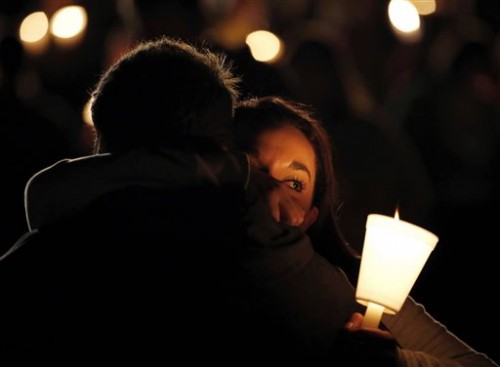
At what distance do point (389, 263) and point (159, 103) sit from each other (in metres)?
0.68

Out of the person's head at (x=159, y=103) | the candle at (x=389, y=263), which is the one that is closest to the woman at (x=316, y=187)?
the candle at (x=389, y=263)

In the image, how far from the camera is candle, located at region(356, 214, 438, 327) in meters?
1.83

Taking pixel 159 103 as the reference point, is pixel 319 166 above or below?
below

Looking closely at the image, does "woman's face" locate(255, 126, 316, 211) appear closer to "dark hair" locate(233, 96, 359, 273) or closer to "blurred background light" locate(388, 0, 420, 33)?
"dark hair" locate(233, 96, 359, 273)

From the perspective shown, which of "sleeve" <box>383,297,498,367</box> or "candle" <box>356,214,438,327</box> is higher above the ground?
"candle" <box>356,214,438,327</box>

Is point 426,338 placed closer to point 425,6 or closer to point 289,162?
point 289,162

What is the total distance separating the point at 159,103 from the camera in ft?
5.80

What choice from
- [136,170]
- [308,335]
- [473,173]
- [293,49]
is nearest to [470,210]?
[473,173]

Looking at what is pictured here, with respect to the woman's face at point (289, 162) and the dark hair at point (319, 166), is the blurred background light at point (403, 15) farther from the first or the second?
the woman's face at point (289, 162)

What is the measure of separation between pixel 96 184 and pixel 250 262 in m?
0.38

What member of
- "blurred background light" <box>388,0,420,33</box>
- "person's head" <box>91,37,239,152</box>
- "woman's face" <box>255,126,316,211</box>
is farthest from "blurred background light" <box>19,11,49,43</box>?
"person's head" <box>91,37,239,152</box>

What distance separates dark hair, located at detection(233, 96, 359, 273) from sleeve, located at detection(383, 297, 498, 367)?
0.51 metres

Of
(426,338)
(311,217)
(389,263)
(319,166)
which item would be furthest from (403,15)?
(389,263)

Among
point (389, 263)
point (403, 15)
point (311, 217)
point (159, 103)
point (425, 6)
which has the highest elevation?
point (425, 6)
